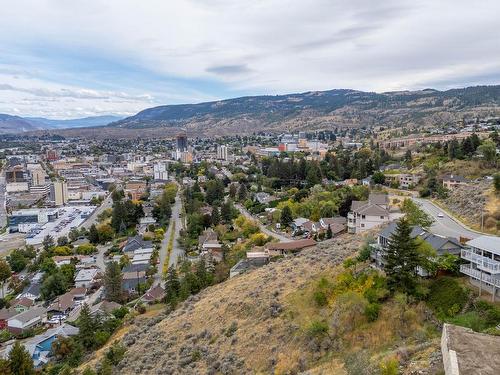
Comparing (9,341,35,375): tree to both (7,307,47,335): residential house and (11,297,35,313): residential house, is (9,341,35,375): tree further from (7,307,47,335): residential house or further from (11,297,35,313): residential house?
(11,297,35,313): residential house

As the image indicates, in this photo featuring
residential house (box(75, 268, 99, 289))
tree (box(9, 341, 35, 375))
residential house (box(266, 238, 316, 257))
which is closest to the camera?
tree (box(9, 341, 35, 375))

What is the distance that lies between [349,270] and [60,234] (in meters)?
47.0

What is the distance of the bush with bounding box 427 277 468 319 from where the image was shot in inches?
536

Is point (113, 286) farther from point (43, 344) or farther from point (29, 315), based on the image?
point (43, 344)

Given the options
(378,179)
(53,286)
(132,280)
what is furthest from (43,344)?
(378,179)

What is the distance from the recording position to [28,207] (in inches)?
3137

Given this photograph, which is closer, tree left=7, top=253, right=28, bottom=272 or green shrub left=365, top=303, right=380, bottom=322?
green shrub left=365, top=303, right=380, bottom=322

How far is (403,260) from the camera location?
48.3 feet

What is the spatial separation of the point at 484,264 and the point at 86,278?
31.5 m

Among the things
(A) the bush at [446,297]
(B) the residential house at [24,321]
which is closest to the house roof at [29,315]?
(B) the residential house at [24,321]

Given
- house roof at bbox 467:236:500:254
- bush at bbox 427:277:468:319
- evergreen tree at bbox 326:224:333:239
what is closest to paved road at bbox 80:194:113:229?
evergreen tree at bbox 326:224:333:239

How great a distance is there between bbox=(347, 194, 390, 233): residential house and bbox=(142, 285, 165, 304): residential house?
47.8 ft

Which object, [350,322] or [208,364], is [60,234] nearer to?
[208,364]

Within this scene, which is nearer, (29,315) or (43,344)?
(43,344)
